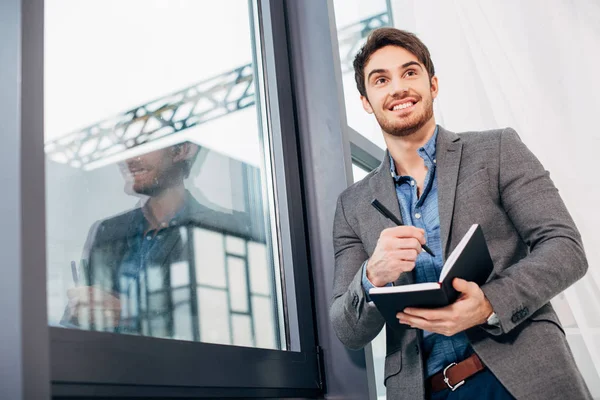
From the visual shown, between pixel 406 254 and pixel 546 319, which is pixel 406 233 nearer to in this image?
pixel 406 254

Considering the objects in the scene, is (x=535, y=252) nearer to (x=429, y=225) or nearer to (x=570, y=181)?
(x=429, y=225)

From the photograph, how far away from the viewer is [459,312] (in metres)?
1.37

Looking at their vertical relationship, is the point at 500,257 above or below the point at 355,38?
below

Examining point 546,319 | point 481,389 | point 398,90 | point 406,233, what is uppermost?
point 398,90

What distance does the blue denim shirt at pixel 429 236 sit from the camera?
1590 mm

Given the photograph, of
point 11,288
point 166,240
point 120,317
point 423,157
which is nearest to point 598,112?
point 423,157

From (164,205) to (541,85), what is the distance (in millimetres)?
1453

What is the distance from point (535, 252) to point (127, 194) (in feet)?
3.17

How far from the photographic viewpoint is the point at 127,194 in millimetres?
1532

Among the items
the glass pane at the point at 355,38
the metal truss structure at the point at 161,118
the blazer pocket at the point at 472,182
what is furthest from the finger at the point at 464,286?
the glass pane at the point at 355,38

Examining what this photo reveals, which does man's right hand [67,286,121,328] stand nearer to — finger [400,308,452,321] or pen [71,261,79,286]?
pen [71,261,79,286]

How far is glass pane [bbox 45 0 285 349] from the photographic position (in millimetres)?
1351

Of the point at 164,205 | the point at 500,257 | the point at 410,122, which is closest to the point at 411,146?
the point at 410,122

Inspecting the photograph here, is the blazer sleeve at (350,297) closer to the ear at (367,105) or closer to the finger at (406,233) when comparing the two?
the finger at (406,233)
